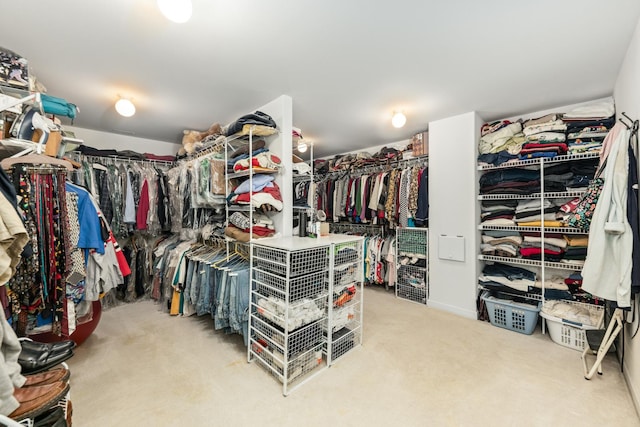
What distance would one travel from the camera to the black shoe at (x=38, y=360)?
1097mm

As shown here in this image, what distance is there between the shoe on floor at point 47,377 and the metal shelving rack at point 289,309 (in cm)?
106

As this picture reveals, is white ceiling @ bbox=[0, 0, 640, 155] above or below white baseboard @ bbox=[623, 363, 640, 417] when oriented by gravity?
above

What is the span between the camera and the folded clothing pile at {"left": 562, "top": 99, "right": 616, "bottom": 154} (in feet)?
7.59

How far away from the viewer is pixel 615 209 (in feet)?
5.14

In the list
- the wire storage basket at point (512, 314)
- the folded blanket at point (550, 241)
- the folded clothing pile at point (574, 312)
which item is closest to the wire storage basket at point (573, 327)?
the folded clothing pile at point (574, 312)

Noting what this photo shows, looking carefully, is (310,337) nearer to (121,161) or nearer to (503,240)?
(503,240)

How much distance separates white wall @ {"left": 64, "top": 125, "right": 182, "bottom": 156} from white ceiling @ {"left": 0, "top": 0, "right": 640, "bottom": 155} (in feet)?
2.87

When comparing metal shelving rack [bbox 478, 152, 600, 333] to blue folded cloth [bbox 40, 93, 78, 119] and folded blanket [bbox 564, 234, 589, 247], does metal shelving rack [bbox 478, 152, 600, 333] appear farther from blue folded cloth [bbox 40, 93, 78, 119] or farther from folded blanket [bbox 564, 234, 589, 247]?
blue folded cloth [bbox 40, 93, 78, 119]

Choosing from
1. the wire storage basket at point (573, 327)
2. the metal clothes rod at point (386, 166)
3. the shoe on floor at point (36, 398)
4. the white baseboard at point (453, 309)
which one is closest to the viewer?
the shoe on floor at point (36, 398)

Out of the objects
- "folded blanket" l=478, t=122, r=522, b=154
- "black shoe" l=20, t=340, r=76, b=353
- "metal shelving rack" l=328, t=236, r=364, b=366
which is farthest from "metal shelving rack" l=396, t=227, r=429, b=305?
"black shoe" l=20, t=340, r=76, b=353

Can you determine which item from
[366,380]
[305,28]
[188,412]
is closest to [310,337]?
[366,380]

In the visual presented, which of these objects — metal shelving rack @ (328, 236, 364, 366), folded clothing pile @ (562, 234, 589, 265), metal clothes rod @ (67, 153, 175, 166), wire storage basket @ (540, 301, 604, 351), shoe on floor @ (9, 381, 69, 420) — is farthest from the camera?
metal clothes rod @ (67, 153, 175, 166)

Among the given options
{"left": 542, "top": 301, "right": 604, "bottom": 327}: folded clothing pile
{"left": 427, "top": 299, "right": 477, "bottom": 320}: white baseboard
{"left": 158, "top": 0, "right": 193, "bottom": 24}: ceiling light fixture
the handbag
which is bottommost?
{"left": 427, "top": 299, "right": 477, "bottom": 320}: white baseboard

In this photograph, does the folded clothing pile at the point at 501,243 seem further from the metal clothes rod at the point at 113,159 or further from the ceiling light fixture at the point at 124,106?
the metal clothes rod at the point at 113,159
